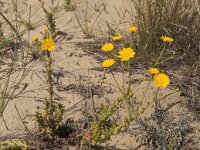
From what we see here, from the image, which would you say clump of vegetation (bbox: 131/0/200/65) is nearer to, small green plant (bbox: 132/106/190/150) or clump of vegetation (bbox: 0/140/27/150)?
small green plant (bbox: 132/106/190/150)

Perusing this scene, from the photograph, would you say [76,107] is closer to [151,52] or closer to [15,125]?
[15,125]

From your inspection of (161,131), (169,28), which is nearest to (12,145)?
(161,131)

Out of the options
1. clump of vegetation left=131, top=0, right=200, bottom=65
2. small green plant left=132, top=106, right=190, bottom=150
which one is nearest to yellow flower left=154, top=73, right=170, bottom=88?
small green plant left=132, top=106, right=190, bottom=150

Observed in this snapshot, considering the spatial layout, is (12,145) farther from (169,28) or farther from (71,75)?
(169,28)

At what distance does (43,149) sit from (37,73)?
76 cm

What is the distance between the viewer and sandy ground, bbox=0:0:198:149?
7.16 ft

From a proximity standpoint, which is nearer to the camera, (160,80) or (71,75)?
(160,80)

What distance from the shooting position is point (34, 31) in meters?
3.12

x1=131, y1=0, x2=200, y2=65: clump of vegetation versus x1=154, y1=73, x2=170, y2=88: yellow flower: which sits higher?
x1=131, y1=0, x2=200, y2=65: clump of vegetation

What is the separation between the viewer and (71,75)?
101 inches

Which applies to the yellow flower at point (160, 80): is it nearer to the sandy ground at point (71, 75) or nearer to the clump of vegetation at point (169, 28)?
the sandy ground at point (71, 75)

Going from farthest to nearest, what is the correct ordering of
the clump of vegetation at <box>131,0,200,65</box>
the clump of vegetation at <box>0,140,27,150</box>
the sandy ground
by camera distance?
1. the clump of vegetation at <box>131,0,200,65</box>
2. the sandy ground
3. the clump of vegetation at <box>0,140,27,150</box>

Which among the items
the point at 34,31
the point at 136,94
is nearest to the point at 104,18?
the point at 34,31

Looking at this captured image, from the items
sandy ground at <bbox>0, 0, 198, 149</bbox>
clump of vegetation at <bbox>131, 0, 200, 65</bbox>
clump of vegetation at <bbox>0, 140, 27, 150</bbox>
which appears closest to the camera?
clump of vegetation at <bbox>0, 140, 27, 150</bbox>
